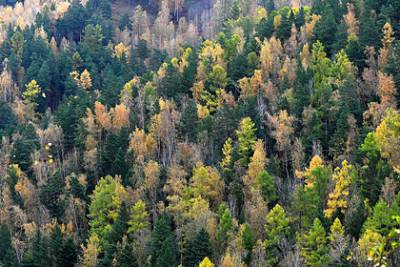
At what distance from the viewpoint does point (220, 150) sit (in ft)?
292

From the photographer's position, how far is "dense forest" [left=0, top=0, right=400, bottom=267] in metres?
67.1

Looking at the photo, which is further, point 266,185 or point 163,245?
point 266,185

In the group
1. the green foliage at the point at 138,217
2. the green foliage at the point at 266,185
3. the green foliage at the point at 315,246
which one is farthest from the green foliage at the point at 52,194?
the green foliage at the point at 315,246

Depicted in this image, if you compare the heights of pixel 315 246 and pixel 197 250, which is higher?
pixel 315 246

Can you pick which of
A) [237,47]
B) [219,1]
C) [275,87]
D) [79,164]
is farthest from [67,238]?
[219,1]

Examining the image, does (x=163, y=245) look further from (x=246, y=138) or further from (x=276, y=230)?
Answer: (x=246, y=138)

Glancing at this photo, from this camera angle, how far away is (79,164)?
95375 mm

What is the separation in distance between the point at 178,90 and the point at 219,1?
72947 millimetres

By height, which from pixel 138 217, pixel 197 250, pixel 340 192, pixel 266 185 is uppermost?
pixel 340 192

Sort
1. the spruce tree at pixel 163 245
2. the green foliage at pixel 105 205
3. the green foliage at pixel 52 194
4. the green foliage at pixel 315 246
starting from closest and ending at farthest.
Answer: the green foliage at pixel 315 246 → the spruce tree at pixel 163 245 → the green foliage at pixel 105 205 → the green foliage at pixel 52 194

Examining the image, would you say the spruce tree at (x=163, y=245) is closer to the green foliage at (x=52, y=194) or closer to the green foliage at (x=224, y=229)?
the green foliage at (x=224, y=229)

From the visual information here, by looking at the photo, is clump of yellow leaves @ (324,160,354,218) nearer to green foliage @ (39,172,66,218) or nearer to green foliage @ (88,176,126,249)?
green foliage @ (88,176,126,249)

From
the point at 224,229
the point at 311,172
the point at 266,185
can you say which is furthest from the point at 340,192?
the point at 224,229

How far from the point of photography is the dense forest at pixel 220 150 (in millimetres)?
67062
